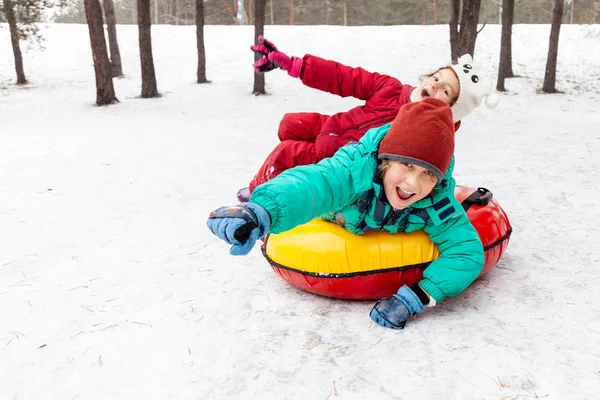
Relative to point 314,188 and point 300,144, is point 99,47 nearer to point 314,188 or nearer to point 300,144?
point 300,144

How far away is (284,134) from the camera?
162 inches

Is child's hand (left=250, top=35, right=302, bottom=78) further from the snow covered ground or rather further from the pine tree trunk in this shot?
the pine tree trunk

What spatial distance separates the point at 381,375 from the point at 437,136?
114 cm

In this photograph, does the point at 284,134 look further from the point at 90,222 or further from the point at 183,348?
the point at 183,348

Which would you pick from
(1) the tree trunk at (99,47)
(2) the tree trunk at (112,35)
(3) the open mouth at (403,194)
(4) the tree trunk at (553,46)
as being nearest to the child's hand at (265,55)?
(3) the open mouth at (403,194)

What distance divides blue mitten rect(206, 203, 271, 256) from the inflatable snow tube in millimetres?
944

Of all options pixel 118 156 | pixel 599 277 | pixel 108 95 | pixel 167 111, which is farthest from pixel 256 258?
pixel 108 95

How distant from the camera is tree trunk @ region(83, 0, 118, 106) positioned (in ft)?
33.5

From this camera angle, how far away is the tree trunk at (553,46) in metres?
12.1

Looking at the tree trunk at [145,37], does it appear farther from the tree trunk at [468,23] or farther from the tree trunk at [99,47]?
the tree trunk at [468,23]

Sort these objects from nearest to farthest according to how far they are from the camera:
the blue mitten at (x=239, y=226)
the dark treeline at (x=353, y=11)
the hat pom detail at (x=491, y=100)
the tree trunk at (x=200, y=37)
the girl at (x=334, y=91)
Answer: the blue mitten at (x=239, y=226) → the hat pom detail at (x=491, y=100) → the girl at (x=334, y=91) → the tree trunk at (x=200, y=37) → the dark treeline at (x=353, y=11)

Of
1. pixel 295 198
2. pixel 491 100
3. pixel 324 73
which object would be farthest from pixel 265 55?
pixel 295 198

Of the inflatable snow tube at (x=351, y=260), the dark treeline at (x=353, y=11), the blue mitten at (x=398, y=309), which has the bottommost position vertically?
the blue mitten at (x=398, y=309)

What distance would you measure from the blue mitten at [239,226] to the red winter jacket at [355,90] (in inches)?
76.5
